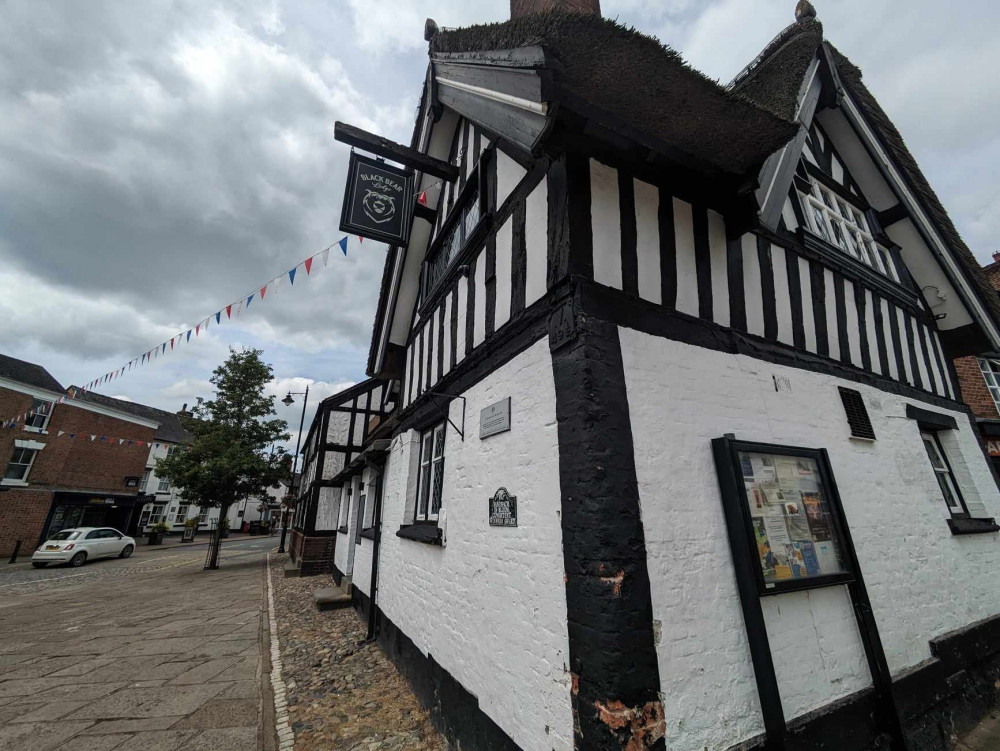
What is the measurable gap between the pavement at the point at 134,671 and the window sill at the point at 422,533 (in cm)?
199

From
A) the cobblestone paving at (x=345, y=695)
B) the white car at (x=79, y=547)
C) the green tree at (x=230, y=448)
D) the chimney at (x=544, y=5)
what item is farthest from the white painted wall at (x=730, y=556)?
the white car at (x=79, y=547)

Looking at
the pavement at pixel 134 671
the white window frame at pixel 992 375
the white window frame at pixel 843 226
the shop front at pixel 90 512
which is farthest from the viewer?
the shop front at pixel 90 512

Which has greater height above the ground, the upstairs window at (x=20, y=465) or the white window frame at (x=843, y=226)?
the white window frame at (x=843, y=226)

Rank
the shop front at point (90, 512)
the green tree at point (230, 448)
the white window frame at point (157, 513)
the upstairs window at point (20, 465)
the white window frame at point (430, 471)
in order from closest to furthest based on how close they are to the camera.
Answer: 1. the white window frame at point (430, 471)
2. the green tree at point (230, 448)
3. the upstairs window at point (20, 465)
4. the shop front at point (90, 512)
5. the white window frame at point (157, 513)

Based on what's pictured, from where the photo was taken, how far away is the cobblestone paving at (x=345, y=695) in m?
3.49

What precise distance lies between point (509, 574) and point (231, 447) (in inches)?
633

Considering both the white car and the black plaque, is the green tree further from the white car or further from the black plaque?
the black plaque

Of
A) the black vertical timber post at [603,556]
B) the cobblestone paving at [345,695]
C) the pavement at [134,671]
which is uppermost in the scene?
the black vertical timber post at [603,556]

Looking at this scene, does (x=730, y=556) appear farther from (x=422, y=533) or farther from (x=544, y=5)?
(x=544, y=5)

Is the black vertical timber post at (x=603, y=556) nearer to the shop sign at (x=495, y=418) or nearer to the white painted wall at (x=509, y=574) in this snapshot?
the white painted wall at (x=509, y=574)

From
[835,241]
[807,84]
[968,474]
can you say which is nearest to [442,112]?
[807,84]

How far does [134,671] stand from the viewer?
15.8 ft

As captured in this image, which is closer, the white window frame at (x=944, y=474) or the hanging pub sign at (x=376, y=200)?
the white window frame at (x=944, y=474)

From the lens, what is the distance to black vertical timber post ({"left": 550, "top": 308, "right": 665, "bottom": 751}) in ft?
6.69
